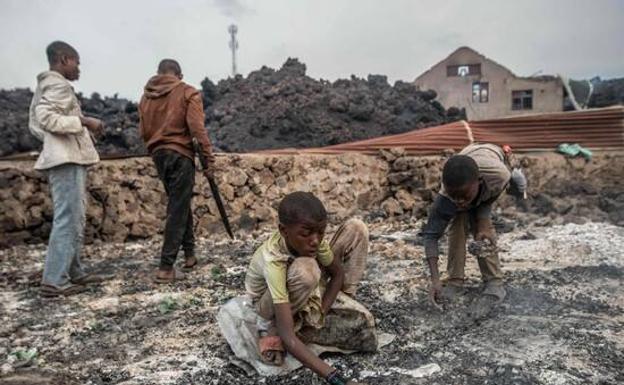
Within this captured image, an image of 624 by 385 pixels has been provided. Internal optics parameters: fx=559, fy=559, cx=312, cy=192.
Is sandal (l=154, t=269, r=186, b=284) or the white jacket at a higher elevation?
the white jacket

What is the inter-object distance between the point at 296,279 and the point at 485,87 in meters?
23.6

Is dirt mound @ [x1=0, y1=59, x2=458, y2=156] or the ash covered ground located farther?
dirt mound @ [x1=0, y1=59, x2=458, y2=156]

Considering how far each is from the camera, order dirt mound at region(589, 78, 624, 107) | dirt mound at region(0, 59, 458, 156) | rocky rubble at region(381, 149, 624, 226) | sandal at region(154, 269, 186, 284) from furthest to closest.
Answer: dirt mound at region(589, 78, 624, 107) < dirt mound at region(0, 59, 458, 156) < rocky rubble at region(381, 149, 624, 226) < sandal at region(154, 269, 186, 284)

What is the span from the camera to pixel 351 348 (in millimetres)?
2795

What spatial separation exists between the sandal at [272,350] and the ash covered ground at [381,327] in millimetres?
89

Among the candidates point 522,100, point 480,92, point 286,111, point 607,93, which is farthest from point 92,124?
point 480,92

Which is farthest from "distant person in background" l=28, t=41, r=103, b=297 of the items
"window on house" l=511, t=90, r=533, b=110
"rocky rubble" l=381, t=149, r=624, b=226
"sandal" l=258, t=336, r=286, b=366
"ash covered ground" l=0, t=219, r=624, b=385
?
"window on house" l=511, t=90, r=533, b=110

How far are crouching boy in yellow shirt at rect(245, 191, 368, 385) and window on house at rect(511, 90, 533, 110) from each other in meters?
22.2

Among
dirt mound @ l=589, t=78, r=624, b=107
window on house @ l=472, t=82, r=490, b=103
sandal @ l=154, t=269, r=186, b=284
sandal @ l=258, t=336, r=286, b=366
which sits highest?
window on house @ l=472, t=82, r=490, b=103

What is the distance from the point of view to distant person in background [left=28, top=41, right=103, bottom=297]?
391 cm

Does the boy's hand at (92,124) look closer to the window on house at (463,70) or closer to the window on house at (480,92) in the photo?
the window on house at (480,92)

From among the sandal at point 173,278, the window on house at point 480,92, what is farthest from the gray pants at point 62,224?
the window on house at point 480,92

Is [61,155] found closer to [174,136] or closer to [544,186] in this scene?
[174,136]

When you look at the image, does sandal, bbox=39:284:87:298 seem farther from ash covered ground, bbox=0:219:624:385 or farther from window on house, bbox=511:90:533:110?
window on house, bbox=511:90:533:110
